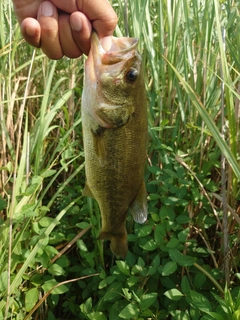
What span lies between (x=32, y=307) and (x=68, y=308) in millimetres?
334

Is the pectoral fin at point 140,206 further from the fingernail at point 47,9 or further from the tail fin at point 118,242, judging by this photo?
the fingernail at point 47,9

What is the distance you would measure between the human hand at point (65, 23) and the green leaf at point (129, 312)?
977 millimetres

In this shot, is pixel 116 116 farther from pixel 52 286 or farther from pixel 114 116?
pixel 52 286

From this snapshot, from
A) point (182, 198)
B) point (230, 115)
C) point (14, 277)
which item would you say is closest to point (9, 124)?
point (14, 277)

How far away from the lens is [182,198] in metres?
2.03

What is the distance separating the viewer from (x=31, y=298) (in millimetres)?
1865

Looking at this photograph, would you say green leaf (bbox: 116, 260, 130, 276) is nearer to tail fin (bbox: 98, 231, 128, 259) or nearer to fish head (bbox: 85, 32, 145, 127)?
tail fin (bbox: 98, 231, 128, 259)

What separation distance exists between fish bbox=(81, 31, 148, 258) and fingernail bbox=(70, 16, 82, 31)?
47 mm

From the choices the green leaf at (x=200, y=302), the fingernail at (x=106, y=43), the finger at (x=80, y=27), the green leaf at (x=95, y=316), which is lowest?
the green leaf at (x=95, y=316)

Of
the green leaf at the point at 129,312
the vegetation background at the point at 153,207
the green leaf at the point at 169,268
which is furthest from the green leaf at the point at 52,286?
the green leaf at the point at 169,268

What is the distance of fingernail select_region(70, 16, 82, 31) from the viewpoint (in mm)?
1257

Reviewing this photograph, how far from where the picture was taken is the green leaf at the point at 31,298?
1.85m

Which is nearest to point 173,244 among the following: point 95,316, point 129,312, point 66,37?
point 129,312

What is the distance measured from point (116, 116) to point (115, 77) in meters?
0.12
